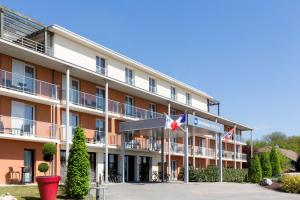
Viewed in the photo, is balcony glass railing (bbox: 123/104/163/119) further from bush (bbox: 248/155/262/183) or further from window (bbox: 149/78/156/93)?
bush (bbox: 248/155/262/183)

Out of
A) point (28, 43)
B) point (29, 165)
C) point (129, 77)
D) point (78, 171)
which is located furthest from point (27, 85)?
point (129, 77)

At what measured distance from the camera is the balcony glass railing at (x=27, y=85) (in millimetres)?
24031

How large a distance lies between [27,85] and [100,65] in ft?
26.7

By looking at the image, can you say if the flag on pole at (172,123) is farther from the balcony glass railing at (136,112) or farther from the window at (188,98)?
the window at (188,98)

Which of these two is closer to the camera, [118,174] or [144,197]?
[144,197]

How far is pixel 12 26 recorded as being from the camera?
88.8 ft

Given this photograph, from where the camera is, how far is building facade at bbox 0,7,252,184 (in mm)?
24672

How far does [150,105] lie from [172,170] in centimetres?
718

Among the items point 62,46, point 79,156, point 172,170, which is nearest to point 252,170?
point 172,170

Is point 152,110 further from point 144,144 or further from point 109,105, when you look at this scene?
point 109,105

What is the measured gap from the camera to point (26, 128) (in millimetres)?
25156

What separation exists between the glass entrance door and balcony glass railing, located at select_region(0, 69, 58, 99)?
3.69 m

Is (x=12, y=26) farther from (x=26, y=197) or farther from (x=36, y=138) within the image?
(x=26, y=197)

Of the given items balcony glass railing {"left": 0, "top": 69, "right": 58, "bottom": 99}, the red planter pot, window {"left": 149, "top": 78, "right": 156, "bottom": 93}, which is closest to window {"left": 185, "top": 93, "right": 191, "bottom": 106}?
window {"left": 149, "top": 78, "right": 156, "bottom": 93}
